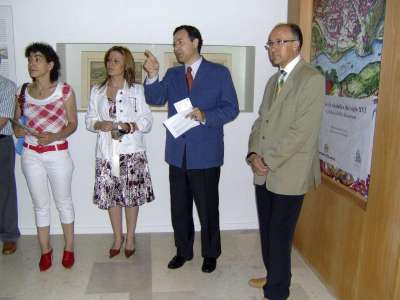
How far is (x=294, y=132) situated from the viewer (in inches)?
80.3

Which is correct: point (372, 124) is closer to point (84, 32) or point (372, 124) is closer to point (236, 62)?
point (236, 62)

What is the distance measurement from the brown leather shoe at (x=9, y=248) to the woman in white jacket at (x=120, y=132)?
34.8 inches

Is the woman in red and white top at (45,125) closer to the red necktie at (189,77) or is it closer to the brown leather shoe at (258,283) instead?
the red necktie at (189,77)

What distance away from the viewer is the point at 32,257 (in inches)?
119

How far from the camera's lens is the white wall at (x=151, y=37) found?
3.16m

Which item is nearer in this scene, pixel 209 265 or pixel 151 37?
pixel 209 265

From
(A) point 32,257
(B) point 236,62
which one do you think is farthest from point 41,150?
(B) point 236,62

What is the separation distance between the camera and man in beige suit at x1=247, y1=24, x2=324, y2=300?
6.66 ft

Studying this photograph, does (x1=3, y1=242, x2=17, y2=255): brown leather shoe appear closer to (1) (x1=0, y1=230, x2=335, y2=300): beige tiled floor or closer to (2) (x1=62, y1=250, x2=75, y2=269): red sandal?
(1) (x1=0, y1=230, x2=335, y2=300): beige tiled floor

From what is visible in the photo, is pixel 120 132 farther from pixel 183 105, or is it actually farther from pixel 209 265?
pixel 209 265

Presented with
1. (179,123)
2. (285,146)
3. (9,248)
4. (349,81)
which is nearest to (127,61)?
(179,123)

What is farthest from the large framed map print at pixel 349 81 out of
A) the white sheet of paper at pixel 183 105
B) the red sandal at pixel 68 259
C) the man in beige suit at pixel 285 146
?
the red sandal at pixel 68 259

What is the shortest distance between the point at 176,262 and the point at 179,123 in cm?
107

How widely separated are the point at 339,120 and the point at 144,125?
1354 mm
